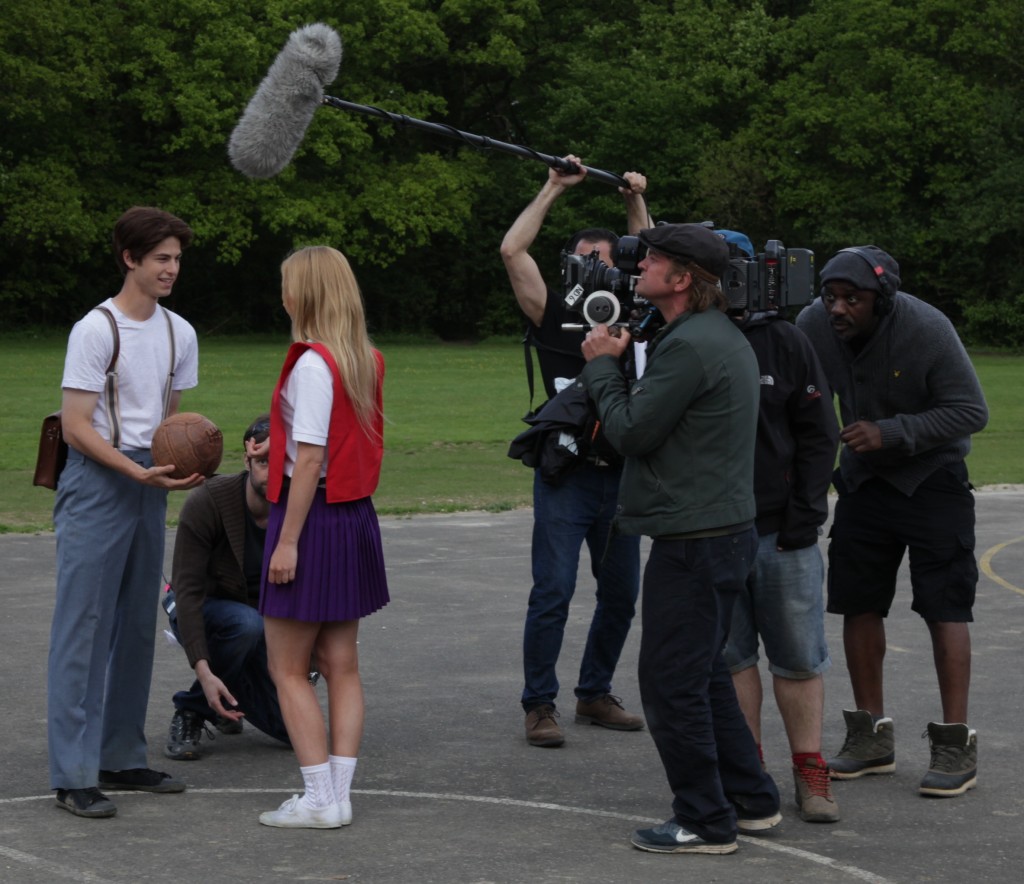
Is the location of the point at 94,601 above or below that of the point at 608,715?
above

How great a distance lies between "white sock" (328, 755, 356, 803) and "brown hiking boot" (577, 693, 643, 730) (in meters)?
1.75

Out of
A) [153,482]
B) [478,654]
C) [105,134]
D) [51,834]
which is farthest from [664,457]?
[105,134]

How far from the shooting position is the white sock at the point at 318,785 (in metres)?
5.49

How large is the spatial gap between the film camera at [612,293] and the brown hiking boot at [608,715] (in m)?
1.87

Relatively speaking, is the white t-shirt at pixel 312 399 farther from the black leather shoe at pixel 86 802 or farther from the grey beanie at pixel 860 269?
the grey beanie at pixel 860 269

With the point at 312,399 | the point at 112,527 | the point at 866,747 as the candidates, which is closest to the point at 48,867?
the point at 112,527

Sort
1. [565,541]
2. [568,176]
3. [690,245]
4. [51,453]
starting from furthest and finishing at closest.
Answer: [565,541]
[568,176]
[51,453]
[690,245]

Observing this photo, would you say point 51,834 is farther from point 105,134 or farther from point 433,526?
point 105,134

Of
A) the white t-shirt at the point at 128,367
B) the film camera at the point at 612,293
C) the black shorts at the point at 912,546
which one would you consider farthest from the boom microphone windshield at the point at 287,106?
the black shorts at the point at 912,546

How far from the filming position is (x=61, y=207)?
163ft

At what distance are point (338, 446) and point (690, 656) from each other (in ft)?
4.42

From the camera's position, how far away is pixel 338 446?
5.49m

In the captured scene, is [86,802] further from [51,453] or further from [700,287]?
[700,287]

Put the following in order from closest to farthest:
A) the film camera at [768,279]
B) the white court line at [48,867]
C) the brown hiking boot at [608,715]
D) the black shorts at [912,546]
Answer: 1. the white court line at [48,867]
2. the film camera at [768,279]
3. the black shorts at [912,546]
4. the brown hiking boot at [608,715]
